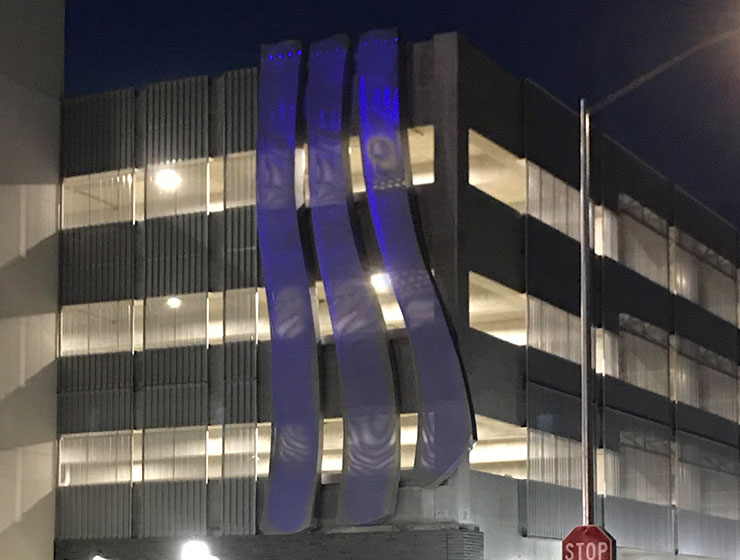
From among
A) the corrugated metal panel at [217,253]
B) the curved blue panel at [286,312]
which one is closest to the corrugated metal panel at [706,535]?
the curved blue panel at [286,312]

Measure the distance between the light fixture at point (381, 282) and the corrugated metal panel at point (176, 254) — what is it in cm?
530

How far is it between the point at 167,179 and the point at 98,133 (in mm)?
2923

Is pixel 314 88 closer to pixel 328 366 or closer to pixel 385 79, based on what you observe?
pixel 385 79

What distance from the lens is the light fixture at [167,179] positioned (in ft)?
147

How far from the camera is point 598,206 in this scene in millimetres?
50031

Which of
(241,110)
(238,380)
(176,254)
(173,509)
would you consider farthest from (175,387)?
(241,110)

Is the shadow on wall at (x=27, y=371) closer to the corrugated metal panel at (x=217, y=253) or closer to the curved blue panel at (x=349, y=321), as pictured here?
the corrugated metal panel at (x=217, y=253)

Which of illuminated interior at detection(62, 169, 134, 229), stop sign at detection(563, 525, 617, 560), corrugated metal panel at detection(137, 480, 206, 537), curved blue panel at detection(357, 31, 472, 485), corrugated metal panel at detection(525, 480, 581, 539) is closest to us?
stop sign at detection(563, 525, 617, 560)

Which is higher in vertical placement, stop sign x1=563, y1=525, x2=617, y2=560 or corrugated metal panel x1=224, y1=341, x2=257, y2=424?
corrugated metal panel x1=224, y1=341, x2=257, y2=424

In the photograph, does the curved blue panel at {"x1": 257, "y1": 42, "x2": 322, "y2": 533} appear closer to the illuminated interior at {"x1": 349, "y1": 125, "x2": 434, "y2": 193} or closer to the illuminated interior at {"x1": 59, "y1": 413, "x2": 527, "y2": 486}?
the illuminated interior at {"x1": 59, "y1": 413, "x2": 527, "y2": 486}

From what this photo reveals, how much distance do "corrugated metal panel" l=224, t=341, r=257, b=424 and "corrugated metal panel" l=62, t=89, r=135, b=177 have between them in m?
6.75

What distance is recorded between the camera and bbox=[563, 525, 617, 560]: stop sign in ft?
76.3

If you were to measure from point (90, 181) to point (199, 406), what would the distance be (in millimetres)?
7900

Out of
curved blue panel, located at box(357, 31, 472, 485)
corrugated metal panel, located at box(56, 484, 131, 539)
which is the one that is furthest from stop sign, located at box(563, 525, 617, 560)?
corrugated metal panel, located at box(56, 484, 131, 539)
